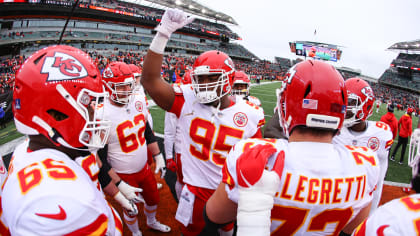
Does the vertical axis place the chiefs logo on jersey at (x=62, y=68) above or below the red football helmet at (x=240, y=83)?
above

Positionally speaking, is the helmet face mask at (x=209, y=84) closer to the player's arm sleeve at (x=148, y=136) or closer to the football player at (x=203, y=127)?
the football player at (x=203, y=127)

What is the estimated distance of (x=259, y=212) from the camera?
3.22 ft

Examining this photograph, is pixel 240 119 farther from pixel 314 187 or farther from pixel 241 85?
pixel 241 85

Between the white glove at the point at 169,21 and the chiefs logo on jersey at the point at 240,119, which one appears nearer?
the white glove at the point at 169,21

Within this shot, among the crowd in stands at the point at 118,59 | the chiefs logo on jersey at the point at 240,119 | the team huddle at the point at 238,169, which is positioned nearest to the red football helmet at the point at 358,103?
the chiefs logo on jersey at the point at 240,119

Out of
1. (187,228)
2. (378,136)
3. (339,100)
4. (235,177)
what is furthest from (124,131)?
(378,136)

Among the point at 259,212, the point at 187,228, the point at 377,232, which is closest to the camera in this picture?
the point at 377,232

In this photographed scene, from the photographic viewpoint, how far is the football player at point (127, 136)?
3000 mm

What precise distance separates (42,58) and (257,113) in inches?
79.9

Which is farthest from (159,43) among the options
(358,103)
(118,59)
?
(118,59)

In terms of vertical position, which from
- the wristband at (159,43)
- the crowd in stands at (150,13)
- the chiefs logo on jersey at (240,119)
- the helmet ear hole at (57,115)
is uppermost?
the crowd in stands at (150,13)

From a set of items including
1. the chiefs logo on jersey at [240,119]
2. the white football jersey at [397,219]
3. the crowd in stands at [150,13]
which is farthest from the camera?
the crowd in stands at [150,13]

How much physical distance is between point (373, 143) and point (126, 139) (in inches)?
122

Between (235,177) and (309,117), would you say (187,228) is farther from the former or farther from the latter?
(309,117)
